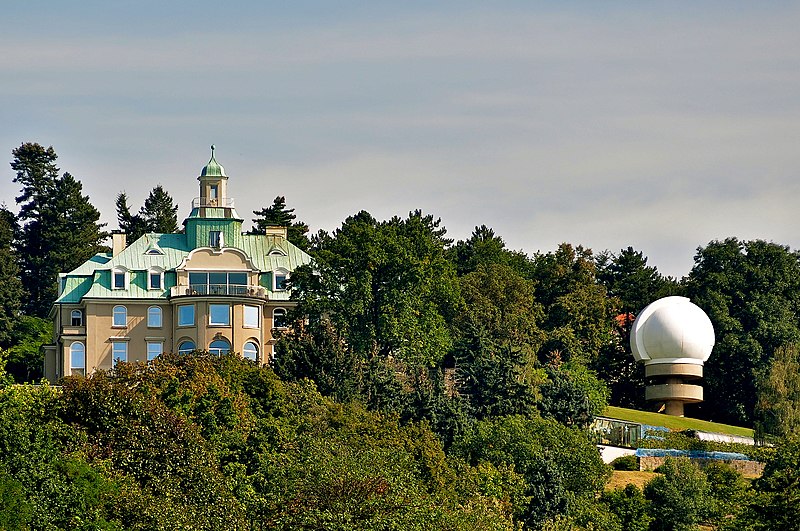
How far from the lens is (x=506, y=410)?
2918 inches

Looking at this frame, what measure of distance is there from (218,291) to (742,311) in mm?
27852

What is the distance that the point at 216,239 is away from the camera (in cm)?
9106

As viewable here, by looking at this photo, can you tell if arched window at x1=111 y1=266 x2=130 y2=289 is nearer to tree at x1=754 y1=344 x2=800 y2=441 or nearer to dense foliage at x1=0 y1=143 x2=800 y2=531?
dense foliage at x1=0 y1=143 x2=800 y2=531

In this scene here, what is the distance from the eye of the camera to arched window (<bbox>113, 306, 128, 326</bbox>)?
89.9 meters

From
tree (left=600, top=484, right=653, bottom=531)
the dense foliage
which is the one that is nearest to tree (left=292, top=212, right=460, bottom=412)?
the dense foliage

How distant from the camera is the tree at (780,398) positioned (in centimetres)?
8275

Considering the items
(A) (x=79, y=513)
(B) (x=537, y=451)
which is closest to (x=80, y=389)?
(A) (x=79, y=513)

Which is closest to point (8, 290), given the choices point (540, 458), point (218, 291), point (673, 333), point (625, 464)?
point (218, 291)

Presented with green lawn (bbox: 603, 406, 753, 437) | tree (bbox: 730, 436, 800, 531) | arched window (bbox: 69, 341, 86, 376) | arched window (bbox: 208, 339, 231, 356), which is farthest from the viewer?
arched window (bbox: 69, 341, 86, 376)

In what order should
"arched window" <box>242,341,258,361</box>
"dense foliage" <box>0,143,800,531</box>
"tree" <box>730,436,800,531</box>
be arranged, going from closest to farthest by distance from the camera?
1. "dense foliage" <box>0,143,800,531</box>
2. "tree" <box>730,436,800,531</box>
3. "arched window" <box>242,341,258,361</box>

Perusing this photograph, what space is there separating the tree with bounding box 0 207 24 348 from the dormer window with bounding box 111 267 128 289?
41.5 ft

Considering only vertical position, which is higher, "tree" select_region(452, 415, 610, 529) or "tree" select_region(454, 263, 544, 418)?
"tree" select_region(454, 263, 544, 418)

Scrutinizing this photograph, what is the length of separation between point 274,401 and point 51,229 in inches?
1822

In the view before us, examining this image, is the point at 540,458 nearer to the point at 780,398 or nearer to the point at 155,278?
the point at 780,398
